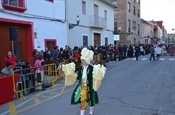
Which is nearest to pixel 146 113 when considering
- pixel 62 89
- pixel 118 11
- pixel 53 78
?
pixel 62 89

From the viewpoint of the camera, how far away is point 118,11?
134 feet

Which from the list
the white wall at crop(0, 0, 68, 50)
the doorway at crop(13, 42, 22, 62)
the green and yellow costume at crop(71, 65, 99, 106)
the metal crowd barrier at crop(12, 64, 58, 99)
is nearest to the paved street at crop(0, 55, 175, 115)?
the metal crowd barrier at crop(12, 64, 58, 99)

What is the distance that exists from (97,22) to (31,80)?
16.8 meters

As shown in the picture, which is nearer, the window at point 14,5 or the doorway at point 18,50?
the window at point 14,5

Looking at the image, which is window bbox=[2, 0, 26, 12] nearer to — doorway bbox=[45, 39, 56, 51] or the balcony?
doorway bbox=[45, 39, 56, 51]

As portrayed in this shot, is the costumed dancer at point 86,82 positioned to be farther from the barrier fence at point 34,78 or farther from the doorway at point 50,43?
the doorway at point 50,43

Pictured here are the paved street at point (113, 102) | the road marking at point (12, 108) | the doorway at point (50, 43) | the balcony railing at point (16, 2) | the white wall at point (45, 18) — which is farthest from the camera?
the doorway at point (50, 43)

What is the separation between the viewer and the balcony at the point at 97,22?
25062 millimetres

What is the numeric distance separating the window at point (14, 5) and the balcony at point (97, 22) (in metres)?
11.0

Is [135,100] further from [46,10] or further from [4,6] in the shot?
[46,10]

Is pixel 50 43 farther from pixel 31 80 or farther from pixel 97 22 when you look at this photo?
pixel 97 22

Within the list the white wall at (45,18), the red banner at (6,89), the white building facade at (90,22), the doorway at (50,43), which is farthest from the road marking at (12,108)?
the white building facade at (90,22)

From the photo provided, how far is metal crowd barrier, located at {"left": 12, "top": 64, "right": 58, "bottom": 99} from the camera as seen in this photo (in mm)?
9387

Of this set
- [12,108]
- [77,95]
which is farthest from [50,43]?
[77,95]
